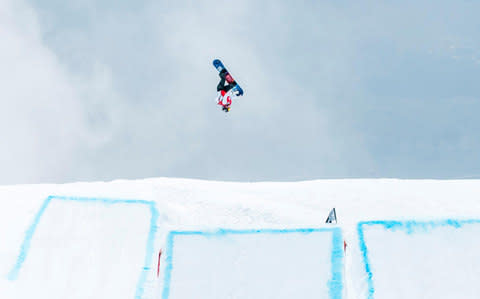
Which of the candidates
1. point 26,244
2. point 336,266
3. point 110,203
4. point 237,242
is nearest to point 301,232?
point 336,266

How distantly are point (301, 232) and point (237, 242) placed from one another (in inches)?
28.8

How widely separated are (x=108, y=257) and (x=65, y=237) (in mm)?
758

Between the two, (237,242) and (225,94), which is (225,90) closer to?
(225,94)

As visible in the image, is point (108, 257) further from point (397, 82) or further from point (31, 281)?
point (397, 82)

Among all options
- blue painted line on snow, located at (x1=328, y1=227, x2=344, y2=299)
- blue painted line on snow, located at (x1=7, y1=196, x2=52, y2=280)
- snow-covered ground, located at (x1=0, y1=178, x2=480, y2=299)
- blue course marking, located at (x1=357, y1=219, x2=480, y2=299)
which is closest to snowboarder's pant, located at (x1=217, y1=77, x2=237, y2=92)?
snow-covered ground, located at (x1=0, y1=178, x2=480, y2=299)

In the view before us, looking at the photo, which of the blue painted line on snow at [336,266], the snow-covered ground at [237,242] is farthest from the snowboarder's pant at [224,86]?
the blue painted line on snow at [336,266]

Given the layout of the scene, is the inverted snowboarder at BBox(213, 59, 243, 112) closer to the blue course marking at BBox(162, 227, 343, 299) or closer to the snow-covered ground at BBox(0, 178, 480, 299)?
the snow-covered ground at BBox(0, 178, 480, 299)

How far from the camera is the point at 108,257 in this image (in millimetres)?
6840

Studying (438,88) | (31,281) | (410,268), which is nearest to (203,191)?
(31,281)

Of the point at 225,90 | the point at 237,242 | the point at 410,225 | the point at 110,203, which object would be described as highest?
the point at 225,90

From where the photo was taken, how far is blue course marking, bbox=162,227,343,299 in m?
5.71

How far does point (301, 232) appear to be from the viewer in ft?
20.1

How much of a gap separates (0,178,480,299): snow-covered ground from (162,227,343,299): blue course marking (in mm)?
11

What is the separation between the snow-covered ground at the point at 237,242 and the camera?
5.84m
